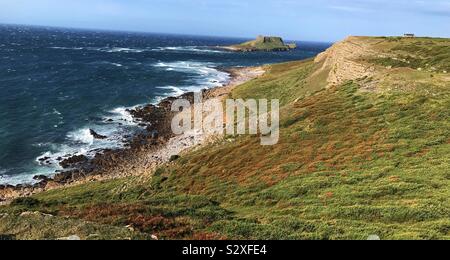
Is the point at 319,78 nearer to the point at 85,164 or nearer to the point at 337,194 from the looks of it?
the point at 85,164

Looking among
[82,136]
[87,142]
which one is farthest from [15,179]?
[82,136]

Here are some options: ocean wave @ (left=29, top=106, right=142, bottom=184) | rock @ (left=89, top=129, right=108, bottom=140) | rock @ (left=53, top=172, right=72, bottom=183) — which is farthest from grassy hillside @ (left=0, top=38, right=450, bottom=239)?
rock @ (left=89, top=129, right=108, bottom=140)

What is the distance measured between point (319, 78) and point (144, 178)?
43.1m

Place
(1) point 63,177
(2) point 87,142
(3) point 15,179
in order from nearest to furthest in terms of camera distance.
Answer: (3) point 15,179, (1) point 63,177, (2) point 87,142

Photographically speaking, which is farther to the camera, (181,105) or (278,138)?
(181,105)

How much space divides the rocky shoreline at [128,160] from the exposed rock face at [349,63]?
23738 millimetres

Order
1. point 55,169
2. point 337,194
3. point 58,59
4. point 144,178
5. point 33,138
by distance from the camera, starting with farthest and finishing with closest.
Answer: point 58,59, point 33,138, point 55,169, point 144,178, point 337,194

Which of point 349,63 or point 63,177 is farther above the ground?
point 349,63

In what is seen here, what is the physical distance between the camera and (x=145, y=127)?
69.9m

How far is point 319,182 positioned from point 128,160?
31.8 metres

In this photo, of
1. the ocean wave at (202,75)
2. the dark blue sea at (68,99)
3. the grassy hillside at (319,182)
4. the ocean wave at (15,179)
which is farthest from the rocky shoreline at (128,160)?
the ocean wave at (202,75)

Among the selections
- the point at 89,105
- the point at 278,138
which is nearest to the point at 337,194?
the point at 278,138

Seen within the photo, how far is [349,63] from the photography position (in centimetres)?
6550

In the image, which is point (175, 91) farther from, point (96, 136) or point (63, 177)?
point (63, 177)
